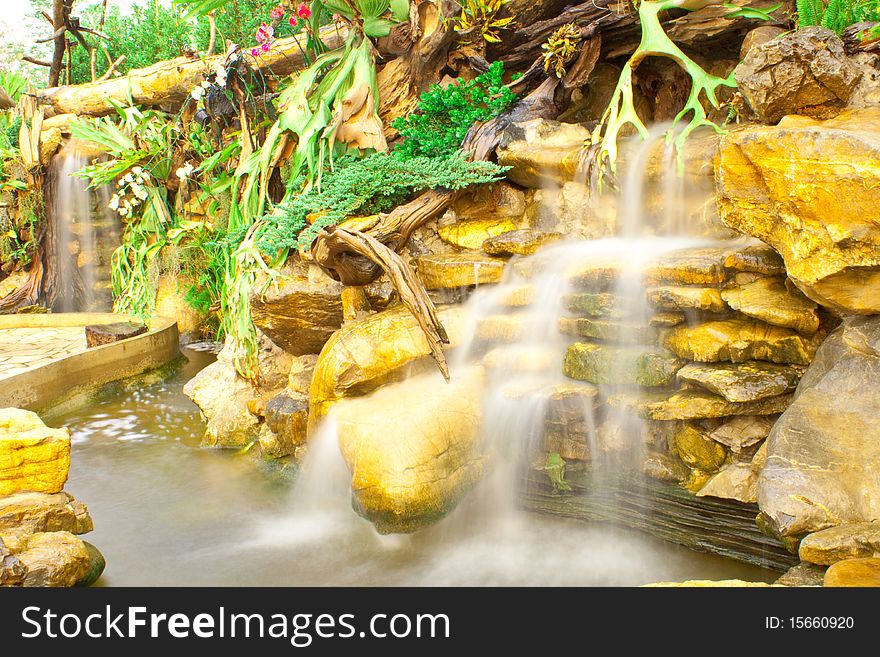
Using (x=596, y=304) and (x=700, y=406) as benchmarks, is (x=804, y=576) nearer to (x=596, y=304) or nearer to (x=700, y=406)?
(x=700, y=406)

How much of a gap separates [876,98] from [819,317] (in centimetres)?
132

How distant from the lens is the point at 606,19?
6.11 m

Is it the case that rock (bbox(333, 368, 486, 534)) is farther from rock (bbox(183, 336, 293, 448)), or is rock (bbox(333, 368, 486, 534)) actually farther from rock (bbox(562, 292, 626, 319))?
rock (bbox(183, 336, 293, 448))

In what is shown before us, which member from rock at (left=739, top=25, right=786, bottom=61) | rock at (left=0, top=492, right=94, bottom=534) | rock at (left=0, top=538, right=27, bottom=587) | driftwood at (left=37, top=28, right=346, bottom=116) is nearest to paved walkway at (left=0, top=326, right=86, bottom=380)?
rock at (left=0, top=492, right=94, bottom=534)

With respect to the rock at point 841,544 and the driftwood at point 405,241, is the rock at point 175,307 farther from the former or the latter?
the rock at point 841,544

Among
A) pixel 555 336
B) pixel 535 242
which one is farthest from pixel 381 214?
pixel 555 336

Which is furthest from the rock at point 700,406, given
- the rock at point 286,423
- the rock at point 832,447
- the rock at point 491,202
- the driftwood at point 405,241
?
the rock at point 286,423

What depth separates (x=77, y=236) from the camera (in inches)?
423

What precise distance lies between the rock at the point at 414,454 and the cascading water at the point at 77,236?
319 inches

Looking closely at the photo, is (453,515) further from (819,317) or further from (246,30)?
Result: (246,30)

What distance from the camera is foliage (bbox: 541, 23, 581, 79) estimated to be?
6.15 meters

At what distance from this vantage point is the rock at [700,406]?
369 cm

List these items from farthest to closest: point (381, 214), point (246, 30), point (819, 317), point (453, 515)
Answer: point (246, 30)
point (381, 214)
point (453, 515)
point (819, 317)

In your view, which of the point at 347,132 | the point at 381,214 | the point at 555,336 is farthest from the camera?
the point at 347,132
